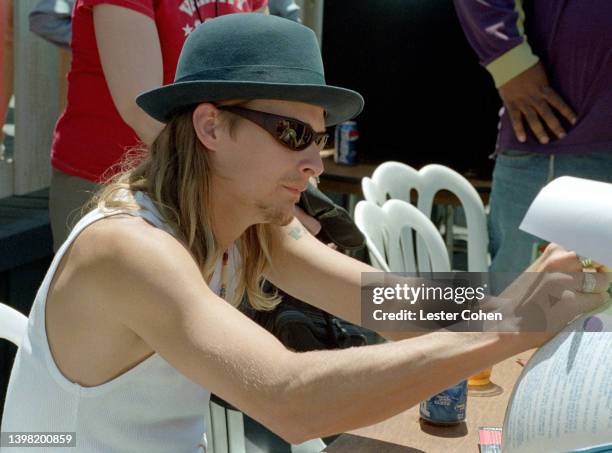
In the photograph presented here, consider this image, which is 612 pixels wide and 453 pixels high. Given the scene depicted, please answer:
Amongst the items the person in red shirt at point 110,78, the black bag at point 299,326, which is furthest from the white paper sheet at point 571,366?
the person in red shirt at point 110,78

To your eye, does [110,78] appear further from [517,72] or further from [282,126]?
[517,72]

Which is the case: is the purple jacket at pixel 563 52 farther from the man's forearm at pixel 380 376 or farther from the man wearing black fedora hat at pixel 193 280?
the man's forearm at pixel 380 376

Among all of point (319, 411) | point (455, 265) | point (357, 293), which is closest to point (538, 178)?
point (357, 293)

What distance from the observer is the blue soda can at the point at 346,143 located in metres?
4.84

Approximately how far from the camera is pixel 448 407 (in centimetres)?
173

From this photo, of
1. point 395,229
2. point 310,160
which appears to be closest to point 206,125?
point 310,160

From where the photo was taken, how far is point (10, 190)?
3.68 meters

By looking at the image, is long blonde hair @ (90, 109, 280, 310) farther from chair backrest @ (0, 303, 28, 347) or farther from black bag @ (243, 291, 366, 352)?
black bag @ (243, 291, 366, 352)

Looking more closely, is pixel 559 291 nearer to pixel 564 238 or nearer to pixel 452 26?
pixel 564 238

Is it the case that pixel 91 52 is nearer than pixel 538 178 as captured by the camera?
Yes

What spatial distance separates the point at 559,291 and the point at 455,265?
185 inches

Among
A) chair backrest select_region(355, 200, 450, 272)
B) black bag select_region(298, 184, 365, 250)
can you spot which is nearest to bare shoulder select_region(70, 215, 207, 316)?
black bag select_region(298, 184, 365, 250)

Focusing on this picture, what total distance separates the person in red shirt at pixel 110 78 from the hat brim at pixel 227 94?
700 millimetres
